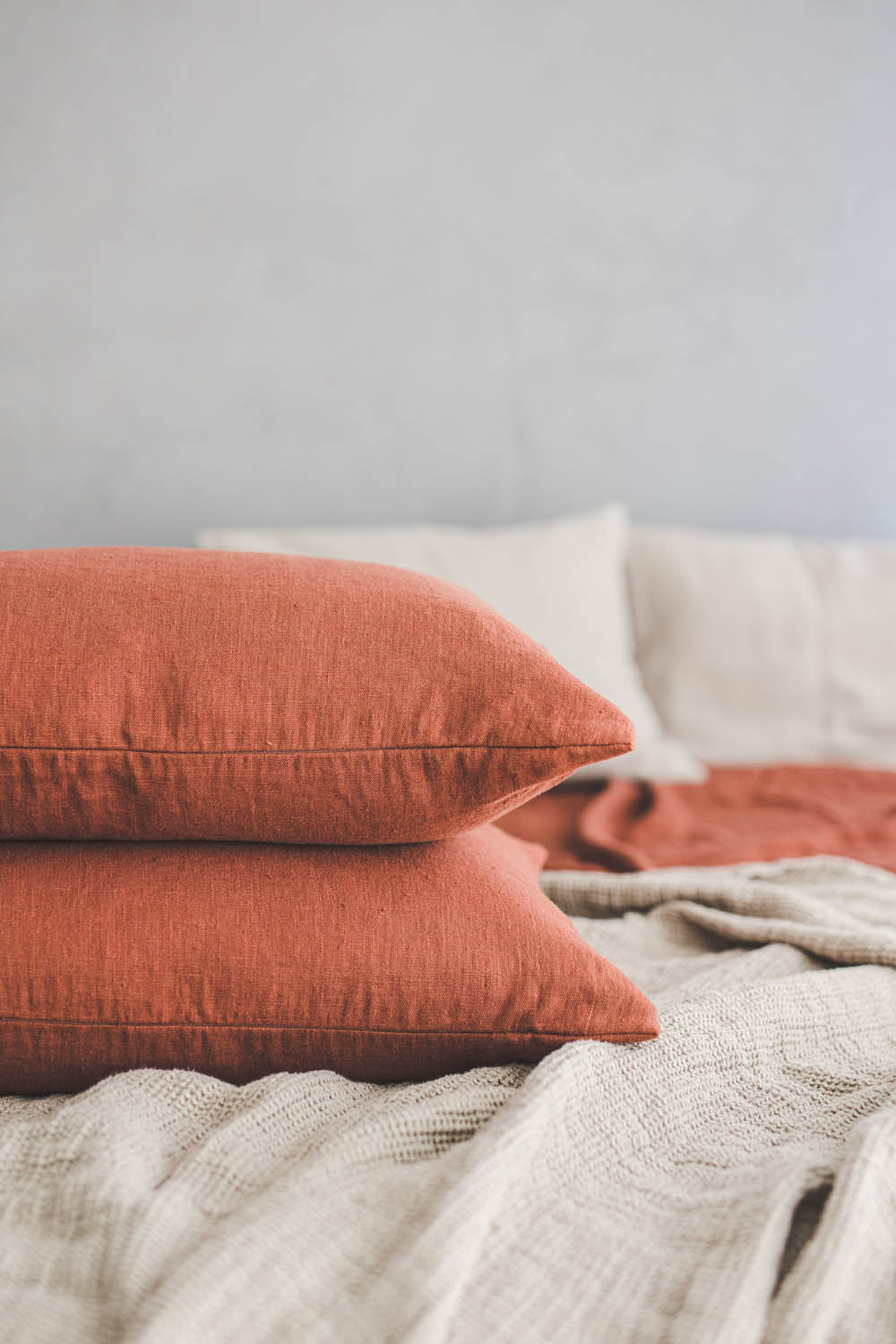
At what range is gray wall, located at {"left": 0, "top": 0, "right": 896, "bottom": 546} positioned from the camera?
1651mm

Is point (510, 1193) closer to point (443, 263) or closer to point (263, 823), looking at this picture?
point (263, 823)

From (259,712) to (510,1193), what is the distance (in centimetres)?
31

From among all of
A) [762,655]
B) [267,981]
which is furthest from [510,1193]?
[762,655]

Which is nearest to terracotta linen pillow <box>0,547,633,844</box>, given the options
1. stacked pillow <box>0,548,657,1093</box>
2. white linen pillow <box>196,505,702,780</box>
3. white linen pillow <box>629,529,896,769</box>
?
stacked pillow <box>0,548,657,1093</box>

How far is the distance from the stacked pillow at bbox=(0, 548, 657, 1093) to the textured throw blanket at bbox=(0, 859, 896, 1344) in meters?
0.04

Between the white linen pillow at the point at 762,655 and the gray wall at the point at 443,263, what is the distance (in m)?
0.35

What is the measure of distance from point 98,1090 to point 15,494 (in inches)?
53.6

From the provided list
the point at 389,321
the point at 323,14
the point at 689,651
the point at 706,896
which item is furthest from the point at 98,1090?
the point at 323,14

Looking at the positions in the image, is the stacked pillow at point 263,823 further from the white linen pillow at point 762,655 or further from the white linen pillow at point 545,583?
the white linen pillow at point 762,655

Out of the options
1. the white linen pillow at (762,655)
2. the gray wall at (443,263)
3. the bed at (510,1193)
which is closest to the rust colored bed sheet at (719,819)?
the white linen pillow at (762,655)

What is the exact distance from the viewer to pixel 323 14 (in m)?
1.69

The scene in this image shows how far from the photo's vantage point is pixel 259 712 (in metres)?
0.62

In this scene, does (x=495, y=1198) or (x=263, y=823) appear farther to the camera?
(x=263, y=823)

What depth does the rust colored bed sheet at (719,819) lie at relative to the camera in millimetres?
1110
